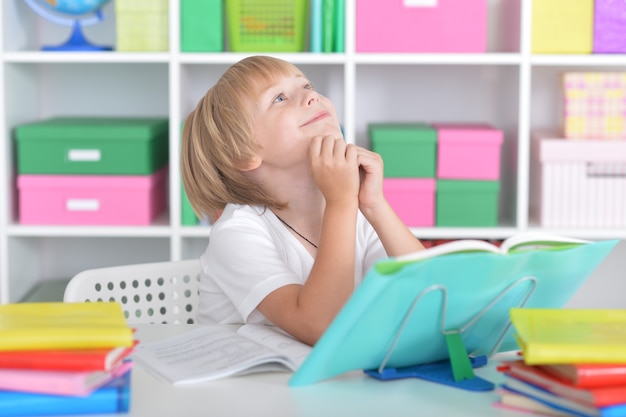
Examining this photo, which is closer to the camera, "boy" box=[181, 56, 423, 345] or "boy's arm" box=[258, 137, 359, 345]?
"boy's arm" box=[258, 137, 359, 345]

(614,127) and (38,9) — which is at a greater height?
(38,9)

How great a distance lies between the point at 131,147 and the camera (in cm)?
256

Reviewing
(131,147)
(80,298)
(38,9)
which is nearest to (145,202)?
(131,147)

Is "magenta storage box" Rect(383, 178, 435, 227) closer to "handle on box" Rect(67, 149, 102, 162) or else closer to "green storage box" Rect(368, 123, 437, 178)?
"green storage box" Rect(368, 123, 437, 178)

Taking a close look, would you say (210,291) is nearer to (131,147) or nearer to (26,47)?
(131,147)

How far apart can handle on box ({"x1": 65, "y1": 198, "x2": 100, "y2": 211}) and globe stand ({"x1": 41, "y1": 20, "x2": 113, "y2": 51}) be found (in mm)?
391

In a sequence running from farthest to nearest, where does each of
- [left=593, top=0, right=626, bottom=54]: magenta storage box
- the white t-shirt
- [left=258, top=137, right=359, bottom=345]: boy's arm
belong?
1. [left=593, top=0, right=626, bottom=54]: magenta storage box
2. the white t-shirt
3. [left=258, top=137, right=359, bottom=345]: boy's arm

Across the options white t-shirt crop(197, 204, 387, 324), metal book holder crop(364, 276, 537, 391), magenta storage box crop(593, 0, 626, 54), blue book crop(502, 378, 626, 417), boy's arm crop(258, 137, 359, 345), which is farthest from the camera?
magenta storage box crop(593, 0, 626, 54)

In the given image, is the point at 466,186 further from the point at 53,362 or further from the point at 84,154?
the point at 53,362

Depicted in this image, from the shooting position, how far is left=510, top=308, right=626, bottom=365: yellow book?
0.89 meters

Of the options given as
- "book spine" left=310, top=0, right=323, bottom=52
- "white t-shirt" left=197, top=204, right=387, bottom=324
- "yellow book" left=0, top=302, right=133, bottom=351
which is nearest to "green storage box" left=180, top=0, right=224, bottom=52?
"book spine" left=310, top=0, right=323, bottom=52

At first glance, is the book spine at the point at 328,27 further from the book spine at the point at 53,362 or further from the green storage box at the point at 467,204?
the book spine at the point at 53,362

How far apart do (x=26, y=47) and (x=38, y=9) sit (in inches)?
7.2

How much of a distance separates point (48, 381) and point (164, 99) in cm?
206
